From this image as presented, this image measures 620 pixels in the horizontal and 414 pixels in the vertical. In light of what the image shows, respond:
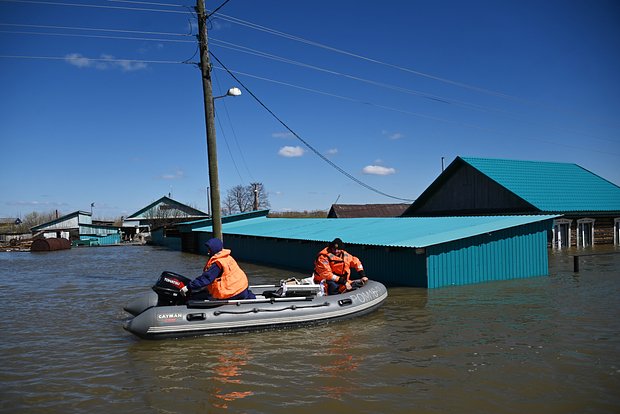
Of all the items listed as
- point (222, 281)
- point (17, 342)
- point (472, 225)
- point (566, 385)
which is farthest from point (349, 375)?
point (472, 225)

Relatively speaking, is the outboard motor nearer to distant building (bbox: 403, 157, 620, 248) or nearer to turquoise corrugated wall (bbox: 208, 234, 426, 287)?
turquoise corrugated wall (bbox: 208, 234, 426, 287)

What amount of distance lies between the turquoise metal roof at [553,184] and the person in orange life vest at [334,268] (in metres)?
16.0

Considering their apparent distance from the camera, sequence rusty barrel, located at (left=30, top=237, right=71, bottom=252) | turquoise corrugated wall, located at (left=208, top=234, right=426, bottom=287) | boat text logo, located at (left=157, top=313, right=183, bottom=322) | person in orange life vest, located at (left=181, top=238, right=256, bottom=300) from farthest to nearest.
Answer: rusty barrel, located at (left=30, top=237, right=71, bottom=252), turquoise corrugated wall, located at (left=208, top=234, right=426, bottom=287), person in orange life vest, located at (left=181, top=238, right=256, bottom=300), boat text logo, located at (left=157, top=313, right=183, bottom=322)

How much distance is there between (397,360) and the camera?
7430mm

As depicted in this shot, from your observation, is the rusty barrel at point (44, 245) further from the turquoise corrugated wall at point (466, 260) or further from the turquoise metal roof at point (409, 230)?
the turquoise corrugated wall at point (466, 260)

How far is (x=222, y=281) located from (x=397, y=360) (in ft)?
12.3

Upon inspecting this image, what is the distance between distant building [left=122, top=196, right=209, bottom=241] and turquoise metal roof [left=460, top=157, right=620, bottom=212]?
40.0 metres

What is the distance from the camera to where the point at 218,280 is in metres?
9.40

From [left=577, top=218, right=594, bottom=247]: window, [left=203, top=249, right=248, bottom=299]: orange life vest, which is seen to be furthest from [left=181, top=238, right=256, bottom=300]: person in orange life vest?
[left=577, top=218, right=594, bottom=247]: window

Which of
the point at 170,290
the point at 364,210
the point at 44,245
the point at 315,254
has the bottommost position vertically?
the point at 44,245

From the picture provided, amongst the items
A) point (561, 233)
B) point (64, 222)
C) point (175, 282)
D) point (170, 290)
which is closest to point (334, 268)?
point (175, 282)

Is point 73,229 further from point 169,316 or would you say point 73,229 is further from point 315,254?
point 169,316

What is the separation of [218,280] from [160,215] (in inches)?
2168

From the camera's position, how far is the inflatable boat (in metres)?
8.88
